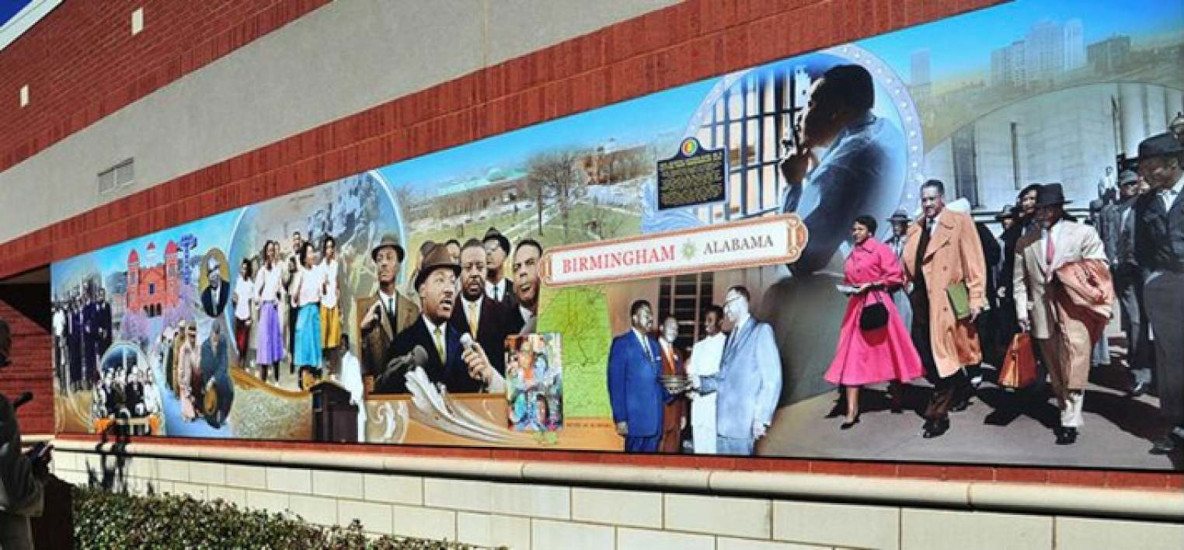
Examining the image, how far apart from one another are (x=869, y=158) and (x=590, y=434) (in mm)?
2859

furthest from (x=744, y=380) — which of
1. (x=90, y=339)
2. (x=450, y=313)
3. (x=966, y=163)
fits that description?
(x=90, y=339)

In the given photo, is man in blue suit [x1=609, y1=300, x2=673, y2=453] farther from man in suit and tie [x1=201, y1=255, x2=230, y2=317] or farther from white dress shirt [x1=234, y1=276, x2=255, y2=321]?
man in suit and tie [x1=201, y1=255, x2=230, y2=317]

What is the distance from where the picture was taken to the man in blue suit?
8.45 meters

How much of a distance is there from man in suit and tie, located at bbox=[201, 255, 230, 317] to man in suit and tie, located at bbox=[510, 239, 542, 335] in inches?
201

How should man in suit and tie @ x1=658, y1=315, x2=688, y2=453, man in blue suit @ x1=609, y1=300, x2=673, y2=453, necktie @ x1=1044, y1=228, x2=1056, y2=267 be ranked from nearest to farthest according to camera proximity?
necktie @ x1=1044, y1=228, x2=1056, y2=267 → man in suit and tie @ x1=658, y1=315, x2=688, y2=453 → man in blue suit @ x1=609, y1=300, x2=673, y2=453

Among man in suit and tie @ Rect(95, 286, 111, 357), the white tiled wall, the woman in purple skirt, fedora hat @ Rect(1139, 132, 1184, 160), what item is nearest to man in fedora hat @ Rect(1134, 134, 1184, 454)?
fedora hat @ Rect(1139, 132, 1184, 160)

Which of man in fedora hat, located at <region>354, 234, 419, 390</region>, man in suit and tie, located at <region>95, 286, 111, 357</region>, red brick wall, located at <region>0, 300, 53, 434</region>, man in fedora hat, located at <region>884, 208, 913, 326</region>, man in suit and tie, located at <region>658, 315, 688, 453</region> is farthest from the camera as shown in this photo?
red brick wall, located at <region>0, 300, 53, 434</region>

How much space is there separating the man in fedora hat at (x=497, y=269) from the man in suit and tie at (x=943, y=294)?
3471mm

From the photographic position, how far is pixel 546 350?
930 cm

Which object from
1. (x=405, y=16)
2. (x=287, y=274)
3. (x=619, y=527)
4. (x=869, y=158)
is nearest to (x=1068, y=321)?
(x=869, y=158)

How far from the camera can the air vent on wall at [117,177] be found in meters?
15.9

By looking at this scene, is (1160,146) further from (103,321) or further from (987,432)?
(103,321)

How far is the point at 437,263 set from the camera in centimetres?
1035

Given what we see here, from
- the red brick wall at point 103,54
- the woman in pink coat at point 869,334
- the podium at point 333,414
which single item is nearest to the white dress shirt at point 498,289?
the podium at point 333,414
